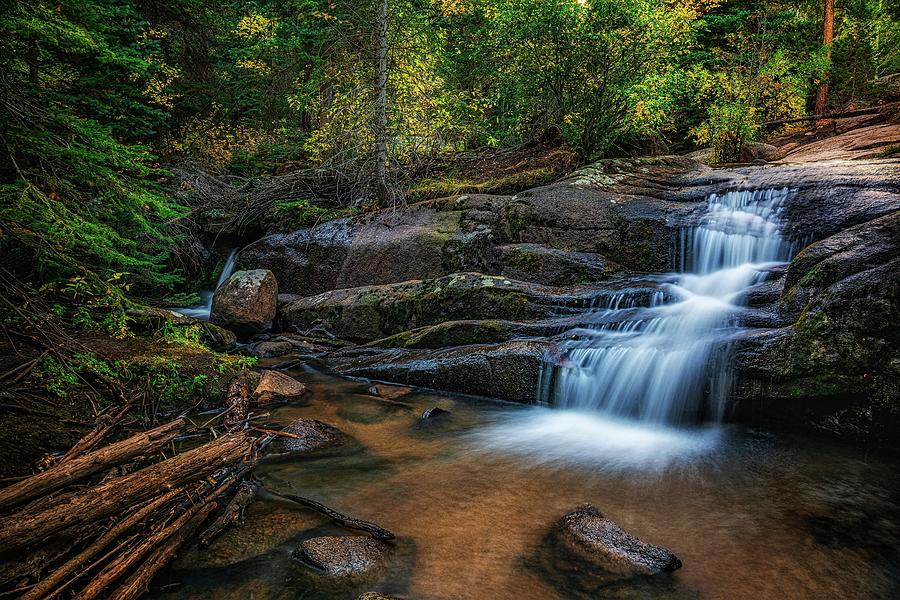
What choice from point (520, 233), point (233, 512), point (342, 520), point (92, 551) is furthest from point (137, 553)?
point (520, 233)

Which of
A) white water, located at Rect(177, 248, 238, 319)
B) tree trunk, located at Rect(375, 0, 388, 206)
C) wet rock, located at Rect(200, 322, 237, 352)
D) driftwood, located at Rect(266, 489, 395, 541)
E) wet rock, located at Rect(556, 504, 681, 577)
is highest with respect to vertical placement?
tree trunk, located at Rect(375, 0, 388, 206)

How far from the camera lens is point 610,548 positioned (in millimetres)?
2820

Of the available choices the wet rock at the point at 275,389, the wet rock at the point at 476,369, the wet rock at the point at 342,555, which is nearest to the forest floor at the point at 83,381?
the wet rock at the point at 275,389

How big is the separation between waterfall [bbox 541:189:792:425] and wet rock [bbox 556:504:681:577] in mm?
2676

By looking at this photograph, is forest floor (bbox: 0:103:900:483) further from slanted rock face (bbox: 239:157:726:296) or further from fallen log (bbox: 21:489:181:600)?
slanted rock face (bbox: 239:157:726:296)

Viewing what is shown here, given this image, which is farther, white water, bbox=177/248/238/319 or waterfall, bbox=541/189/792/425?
white water, bbox=177/248/238/319

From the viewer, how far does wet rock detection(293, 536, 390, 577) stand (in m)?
2.66

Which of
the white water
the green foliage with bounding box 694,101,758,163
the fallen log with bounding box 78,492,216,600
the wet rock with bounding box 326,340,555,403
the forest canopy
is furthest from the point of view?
the green foliage with bounding box 694,101,758,163

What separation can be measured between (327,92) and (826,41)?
18.7m

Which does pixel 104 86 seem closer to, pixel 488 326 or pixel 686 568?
pixel 488 326

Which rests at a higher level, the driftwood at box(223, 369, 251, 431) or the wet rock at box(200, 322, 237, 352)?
the wet rock at box(200, 322, 237, 352)

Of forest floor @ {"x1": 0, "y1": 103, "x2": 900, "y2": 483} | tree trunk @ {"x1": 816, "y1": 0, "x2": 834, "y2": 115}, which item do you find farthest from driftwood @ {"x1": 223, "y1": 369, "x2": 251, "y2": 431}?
tree trunk @ {"x1": 816, "y1": 0, "x2": 834, "y2": 115}

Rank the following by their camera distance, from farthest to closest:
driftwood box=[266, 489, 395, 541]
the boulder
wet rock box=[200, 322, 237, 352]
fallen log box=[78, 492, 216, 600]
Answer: the boulder → wet rock box=[200, 322, 237, 352] → driftwood box=[266, 489, 395, 541] → fallen log box=[78, 492, 216, 600]

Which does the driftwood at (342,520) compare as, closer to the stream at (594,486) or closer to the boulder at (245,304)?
the stream at (594,486)
